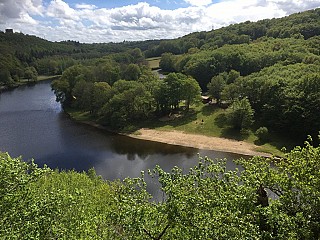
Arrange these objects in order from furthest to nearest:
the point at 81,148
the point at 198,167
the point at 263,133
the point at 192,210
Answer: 1. the point at 81,148
2. the point at 263,133
3. the point at 198,167
4. the point at 192,210

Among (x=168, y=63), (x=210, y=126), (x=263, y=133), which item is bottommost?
(x=210, y=126)

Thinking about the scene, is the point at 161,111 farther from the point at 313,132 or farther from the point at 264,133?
the point at 313,132

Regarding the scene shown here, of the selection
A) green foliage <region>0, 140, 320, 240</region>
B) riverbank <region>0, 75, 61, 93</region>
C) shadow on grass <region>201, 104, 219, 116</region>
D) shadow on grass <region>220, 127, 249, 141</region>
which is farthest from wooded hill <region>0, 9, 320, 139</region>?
green foliage <region>0, 140, 320, 240</region>

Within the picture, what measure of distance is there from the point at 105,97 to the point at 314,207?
69925mm

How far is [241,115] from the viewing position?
6750 cm

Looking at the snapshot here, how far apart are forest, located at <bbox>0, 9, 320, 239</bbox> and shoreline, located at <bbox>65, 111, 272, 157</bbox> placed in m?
4.70

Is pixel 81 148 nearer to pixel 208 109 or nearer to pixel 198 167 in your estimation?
pixel 208 109

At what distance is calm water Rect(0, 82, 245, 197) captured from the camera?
56.2m

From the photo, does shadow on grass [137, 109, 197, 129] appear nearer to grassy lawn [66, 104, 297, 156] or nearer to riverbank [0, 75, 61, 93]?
grassy lawn [66, 104, 297, 156]

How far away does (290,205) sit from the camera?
14.7 meters

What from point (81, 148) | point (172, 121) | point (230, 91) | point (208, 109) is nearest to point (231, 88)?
point (230, 91)

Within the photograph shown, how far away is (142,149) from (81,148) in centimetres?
1306

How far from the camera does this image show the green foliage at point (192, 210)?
1249 centimetres

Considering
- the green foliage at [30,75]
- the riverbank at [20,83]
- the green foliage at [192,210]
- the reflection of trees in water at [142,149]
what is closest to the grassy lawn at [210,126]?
the reflection of trees in water at [142,149]
